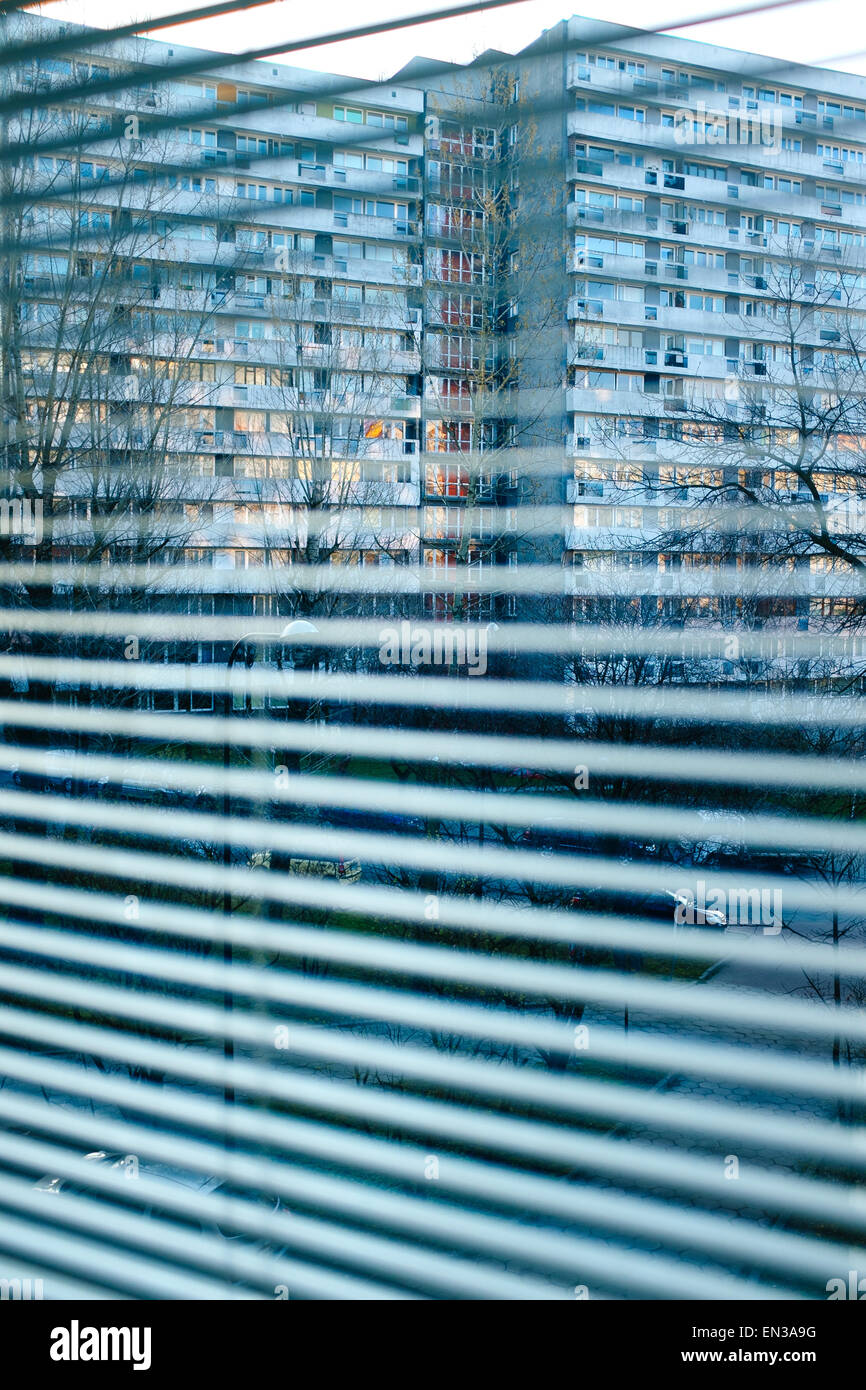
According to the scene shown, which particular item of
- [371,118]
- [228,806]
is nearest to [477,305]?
[371,118]

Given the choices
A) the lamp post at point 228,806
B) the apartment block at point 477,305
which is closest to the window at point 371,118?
the apartment block at point 477,305

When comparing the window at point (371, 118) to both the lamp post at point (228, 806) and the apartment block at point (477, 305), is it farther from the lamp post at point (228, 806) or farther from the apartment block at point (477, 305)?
the lamp post at point (228, 806)

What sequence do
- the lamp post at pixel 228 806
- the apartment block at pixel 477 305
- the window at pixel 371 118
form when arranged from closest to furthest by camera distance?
the apartment block at pixel 477 305, the window at pixel 371 118, the lamp post at pixel 228 806

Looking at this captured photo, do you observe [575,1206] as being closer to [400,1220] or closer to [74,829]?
[400,1220]

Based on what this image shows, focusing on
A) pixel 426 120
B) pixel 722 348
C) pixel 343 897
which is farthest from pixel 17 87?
pixel 343 897

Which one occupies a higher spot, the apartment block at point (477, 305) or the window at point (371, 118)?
the window at point (371, 118)

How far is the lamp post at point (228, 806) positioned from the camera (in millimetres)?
1739

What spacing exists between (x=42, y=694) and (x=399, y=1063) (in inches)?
48.8

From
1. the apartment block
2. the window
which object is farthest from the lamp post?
the window

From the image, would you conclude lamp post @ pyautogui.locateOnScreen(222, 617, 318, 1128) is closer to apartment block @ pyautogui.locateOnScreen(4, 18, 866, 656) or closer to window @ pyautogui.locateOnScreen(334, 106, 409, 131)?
apartment block @ pyautogui.locateOnScreen(4, 18, 866, 656)

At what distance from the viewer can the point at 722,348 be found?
1393 millimetres

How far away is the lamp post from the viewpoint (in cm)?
174

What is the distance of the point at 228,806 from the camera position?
6.54 feet

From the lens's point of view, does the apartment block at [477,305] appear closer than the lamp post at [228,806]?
Yes
